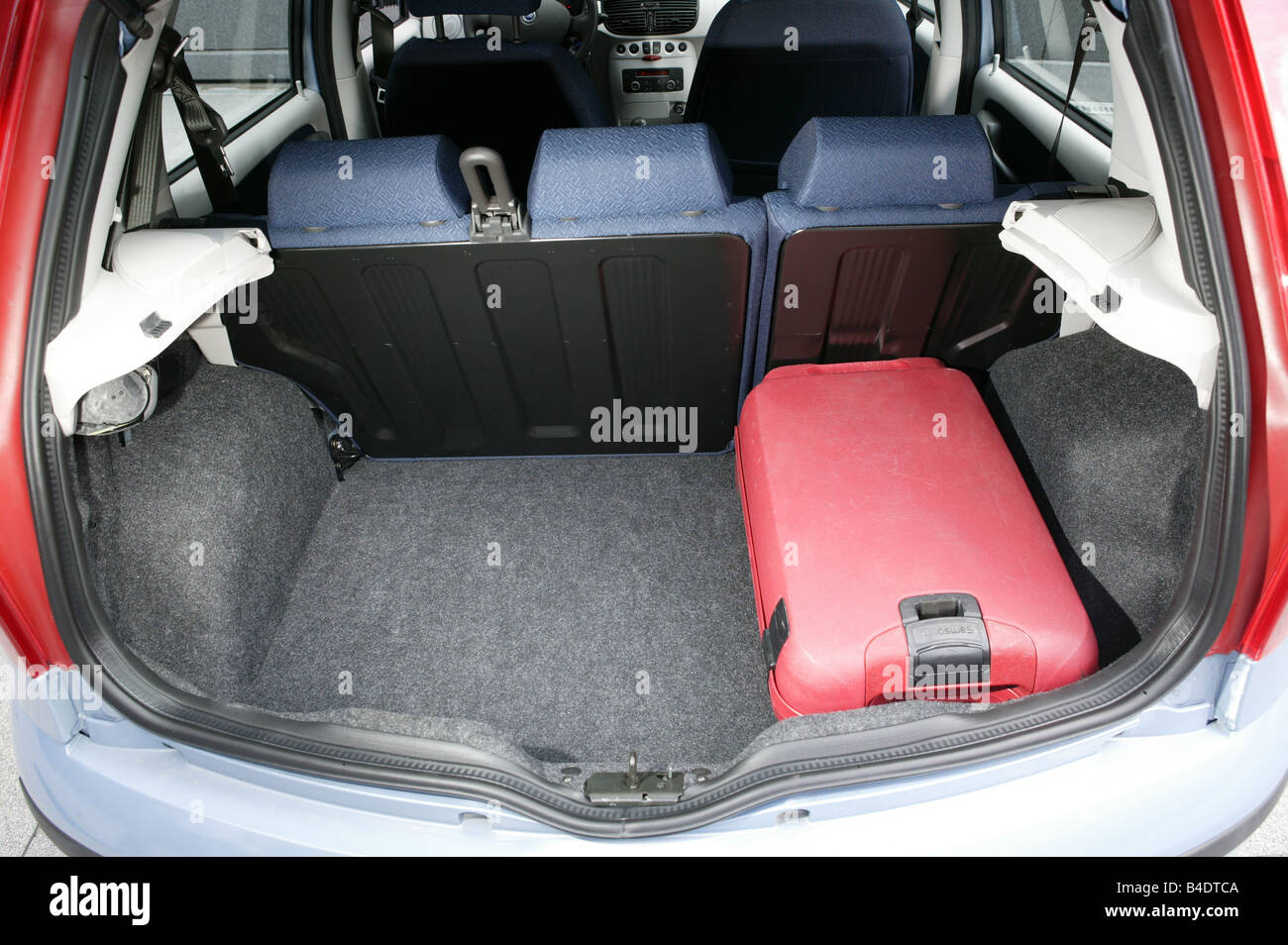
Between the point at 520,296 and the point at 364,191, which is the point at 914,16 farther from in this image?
the point at 364,191

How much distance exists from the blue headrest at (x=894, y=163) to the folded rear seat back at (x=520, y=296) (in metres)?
0.13

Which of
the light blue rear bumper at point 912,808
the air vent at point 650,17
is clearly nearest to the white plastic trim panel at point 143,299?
the light blue rear bumper at point 912,808

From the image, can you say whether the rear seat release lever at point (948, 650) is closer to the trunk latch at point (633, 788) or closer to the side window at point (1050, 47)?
the trunk latch at point (633, 788)

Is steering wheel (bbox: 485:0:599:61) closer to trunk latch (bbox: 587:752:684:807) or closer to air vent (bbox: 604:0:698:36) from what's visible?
air vent (bbox: 604:0:698:36)

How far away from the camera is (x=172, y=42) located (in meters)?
1.28

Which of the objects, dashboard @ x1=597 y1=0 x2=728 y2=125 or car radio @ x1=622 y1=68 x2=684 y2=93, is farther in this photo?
car radio @ x1=622 y1=68 x2=684 y2=93

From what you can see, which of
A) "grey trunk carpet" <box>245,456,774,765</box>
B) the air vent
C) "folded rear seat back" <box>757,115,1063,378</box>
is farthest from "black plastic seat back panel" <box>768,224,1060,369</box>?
the air vent

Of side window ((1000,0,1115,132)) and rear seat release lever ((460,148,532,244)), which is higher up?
side window ((1000,0,1115,132))

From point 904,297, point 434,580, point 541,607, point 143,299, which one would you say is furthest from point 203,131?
point 904,297

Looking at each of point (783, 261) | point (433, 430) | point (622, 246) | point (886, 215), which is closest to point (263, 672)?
point (433, 430)

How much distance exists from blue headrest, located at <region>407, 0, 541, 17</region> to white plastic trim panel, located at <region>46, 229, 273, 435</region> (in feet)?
2.64

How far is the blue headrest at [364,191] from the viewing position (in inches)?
54.7

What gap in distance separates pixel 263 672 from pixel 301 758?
2.35ft

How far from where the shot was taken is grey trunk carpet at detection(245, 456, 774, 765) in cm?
156
